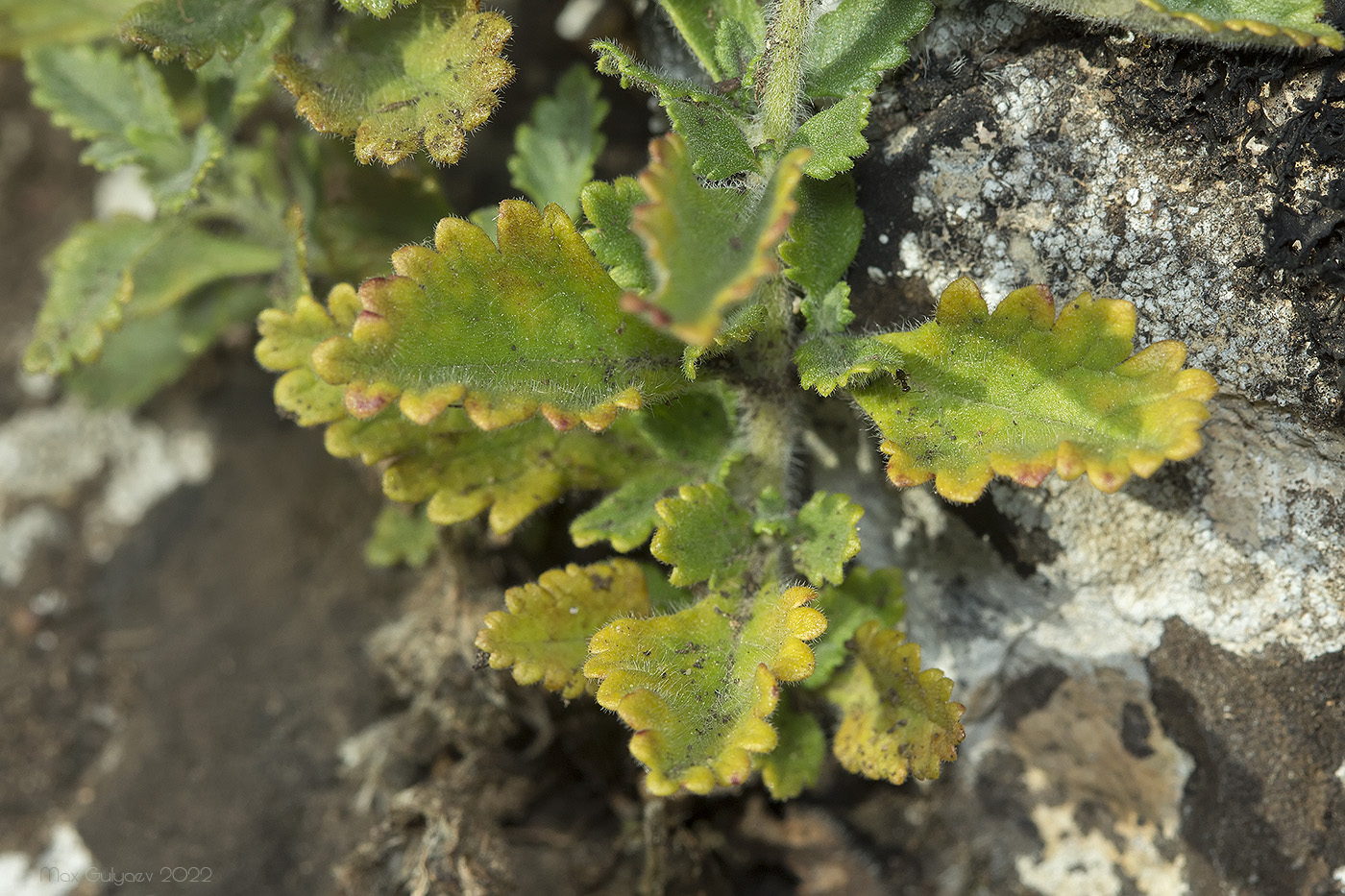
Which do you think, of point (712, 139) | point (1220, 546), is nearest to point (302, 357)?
point (712, 139)

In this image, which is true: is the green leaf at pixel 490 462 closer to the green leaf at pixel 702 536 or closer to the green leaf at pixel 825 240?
the green leaf at pixel 702 536

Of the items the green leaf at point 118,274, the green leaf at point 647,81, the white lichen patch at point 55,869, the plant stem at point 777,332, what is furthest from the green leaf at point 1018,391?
the white lichen patch at point 55,869

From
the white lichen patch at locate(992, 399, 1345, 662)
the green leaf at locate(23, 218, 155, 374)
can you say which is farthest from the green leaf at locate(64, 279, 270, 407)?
the white lichen patch at locate(992, 399, 1345, 662)

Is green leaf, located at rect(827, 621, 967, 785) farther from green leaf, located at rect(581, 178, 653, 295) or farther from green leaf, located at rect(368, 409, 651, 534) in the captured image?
green leaf, located at rect(581, 178, 653, 295)

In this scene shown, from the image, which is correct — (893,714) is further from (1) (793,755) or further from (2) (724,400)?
(2) (724,400)

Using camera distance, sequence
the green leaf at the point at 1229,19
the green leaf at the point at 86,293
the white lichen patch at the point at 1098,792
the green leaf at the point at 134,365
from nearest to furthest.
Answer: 1. the green leaf at the point at 1229,19
2. the white lichen patch at the point at 1098,792
3. the green leaf at the point at 86,293
4. the green leaf at the point at 134,365

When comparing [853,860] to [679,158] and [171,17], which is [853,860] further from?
[171,17]
